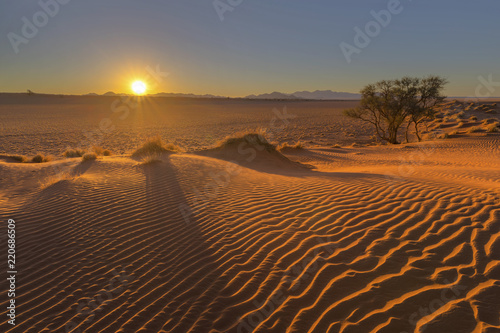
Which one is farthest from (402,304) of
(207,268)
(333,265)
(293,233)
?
(207,268)

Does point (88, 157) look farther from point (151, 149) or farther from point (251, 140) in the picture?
point (251, 140)

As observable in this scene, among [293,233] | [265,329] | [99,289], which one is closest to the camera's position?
[265,329]

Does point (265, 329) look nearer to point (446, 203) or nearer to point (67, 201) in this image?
point (446, 203)

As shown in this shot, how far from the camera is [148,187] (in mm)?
6938

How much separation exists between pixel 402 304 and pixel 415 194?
3.43 metres

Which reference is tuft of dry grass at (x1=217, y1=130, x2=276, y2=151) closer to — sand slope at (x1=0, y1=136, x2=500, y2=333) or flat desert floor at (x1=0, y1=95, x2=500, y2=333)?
flat desert floor at (x1=0, y1=95, x2=500, y2=333)

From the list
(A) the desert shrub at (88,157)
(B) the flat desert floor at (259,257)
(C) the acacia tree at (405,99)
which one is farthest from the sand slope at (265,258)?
(C) the acacia tree at (405,99)

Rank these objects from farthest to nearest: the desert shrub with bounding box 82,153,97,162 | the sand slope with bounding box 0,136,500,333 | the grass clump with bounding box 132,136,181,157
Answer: the grass clump with bounding box 132,136,181,157 → the desert shrub with bounding box 82,153,97,162 → the sand slope with bounding box 0,136,500,333

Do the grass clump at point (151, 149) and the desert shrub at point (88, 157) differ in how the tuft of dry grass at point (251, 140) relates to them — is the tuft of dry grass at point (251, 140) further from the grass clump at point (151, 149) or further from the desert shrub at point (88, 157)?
the desert shrub at point (88, 157)

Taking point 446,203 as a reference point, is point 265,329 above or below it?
below

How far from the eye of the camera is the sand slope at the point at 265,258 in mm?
2693

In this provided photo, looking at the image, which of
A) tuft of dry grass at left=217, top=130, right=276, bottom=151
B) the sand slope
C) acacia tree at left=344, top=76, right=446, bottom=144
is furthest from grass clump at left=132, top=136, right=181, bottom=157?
acacia tree at left=344, top=76, right=446, bottom=144

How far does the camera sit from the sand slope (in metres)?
2.69

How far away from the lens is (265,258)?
364 cm
